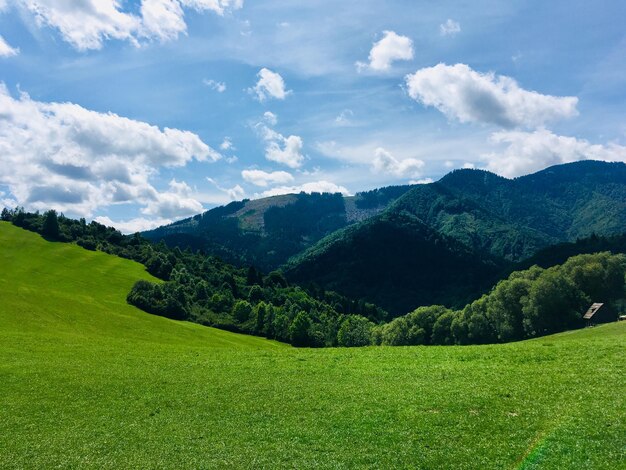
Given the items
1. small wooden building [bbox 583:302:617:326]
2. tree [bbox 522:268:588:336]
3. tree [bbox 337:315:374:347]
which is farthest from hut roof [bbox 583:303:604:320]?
tree [bbox 337:315:374:347]

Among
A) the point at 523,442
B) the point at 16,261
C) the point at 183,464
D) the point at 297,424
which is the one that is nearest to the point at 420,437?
the point at 523,442

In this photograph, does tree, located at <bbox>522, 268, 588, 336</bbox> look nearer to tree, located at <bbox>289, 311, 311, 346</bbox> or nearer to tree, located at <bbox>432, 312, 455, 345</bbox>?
tree, located at <bbox>432, 312, 455, 345</bbox>

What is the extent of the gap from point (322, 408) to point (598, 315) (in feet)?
271

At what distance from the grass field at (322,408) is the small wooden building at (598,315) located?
44.3 m

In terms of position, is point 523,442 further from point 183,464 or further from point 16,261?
point 16,261

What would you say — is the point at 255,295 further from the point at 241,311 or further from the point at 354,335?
the point at 354,335

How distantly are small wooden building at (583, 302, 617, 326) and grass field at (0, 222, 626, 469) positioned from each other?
1743 inches

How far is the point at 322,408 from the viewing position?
84.9 ft

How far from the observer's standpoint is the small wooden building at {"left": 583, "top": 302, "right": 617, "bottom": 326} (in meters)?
85.3

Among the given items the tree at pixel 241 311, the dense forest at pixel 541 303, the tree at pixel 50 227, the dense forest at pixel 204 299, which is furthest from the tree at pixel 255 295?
the dense forest at pixel 541 303

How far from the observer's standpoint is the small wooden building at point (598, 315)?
85312mm

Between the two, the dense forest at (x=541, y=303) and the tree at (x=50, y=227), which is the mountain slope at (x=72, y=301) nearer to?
the tree at (x=50, y=227)

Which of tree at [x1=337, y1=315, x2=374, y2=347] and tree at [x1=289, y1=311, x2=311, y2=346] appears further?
tree at [x1=337, y1=315, x2=374, y2=347]

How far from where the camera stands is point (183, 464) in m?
19.7
